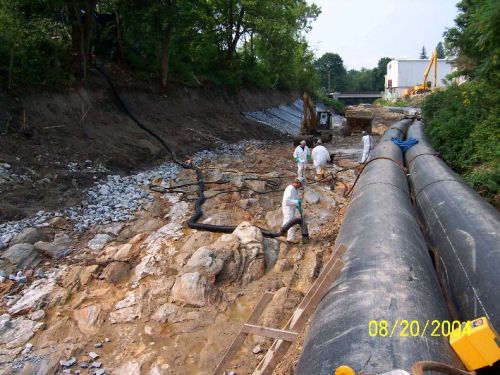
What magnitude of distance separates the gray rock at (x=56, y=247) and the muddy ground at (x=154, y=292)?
0.08 ft

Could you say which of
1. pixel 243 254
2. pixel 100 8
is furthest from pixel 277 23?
pixel 243 254

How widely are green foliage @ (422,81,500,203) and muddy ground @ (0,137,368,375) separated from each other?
3.51 metres

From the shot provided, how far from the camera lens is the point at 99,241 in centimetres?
760

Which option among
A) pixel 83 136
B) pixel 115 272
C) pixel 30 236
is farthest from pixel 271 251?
pixel 83 136

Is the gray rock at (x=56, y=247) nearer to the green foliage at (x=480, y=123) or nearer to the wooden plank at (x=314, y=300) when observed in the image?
the wooden plank at (x=314, y=300)

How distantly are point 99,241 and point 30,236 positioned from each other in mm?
1163

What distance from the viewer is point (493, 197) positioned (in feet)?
28.9

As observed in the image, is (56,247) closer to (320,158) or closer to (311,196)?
(311,196)

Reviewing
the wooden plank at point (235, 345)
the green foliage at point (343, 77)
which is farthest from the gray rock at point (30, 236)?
the green foliage at point (343, 77)

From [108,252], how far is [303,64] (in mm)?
37753

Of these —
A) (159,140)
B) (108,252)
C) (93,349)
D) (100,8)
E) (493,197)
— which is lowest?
(93,349)

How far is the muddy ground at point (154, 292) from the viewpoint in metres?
4.92

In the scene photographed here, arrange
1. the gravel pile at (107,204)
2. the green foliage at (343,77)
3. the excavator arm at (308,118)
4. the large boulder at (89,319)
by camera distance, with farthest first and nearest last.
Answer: the green foliage at (343,77), the excavator arm at (308,118), the gravel pile at (107,204), the large boulder at (89,319)

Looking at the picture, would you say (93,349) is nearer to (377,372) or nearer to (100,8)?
(377,372)
